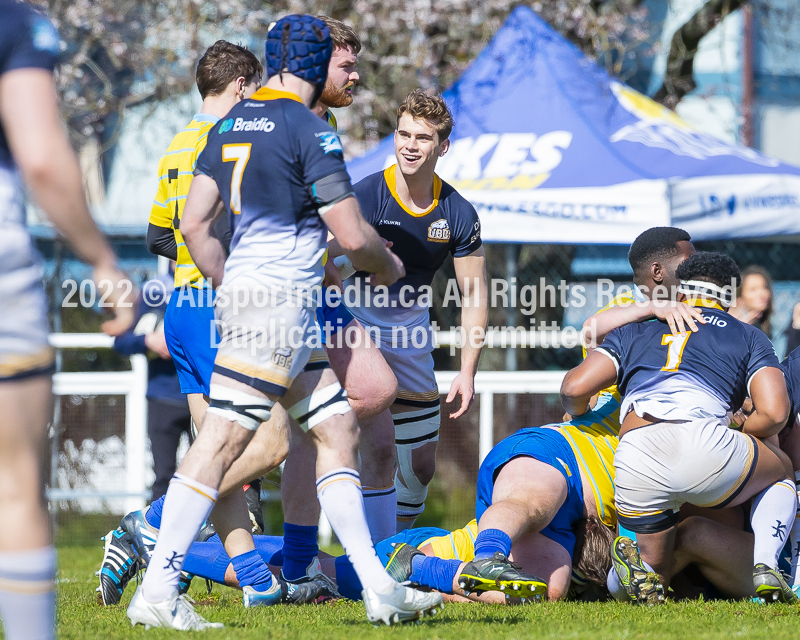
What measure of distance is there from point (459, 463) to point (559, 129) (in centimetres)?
326

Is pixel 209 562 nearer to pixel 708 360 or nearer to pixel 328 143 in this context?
pixel 328 143

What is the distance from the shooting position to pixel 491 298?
10859mm

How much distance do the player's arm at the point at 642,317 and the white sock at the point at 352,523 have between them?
177 centimetres

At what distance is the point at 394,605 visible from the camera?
3283 mm

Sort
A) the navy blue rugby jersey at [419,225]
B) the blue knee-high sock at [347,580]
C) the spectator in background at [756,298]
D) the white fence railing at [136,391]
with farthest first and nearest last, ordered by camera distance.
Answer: the white fence railing at [136,391]
the spectator in background at [756,298]
the navy blue rugby jersey at [419,225]
the blue knee-high sock at [347,580]

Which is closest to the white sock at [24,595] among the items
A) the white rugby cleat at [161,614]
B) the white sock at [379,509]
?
the white rugby cleat at [161,614]

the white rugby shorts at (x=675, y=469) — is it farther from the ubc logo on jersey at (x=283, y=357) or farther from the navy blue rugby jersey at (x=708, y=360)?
the ubc logo on jersey at (x=283, y=357)

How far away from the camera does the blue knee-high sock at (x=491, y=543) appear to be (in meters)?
3.85

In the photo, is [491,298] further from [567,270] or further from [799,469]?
[799,469]

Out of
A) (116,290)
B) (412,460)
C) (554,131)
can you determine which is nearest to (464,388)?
(412,460)

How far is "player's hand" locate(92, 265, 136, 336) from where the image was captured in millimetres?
2502

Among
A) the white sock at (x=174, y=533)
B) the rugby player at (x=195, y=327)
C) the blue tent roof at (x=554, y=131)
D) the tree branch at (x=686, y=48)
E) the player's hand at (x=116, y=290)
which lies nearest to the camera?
the player's hand at (x=116, y=290)

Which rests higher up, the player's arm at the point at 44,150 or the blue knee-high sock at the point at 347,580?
the player's arm at the point at 44,150

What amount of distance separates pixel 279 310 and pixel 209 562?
1614 millimetres
